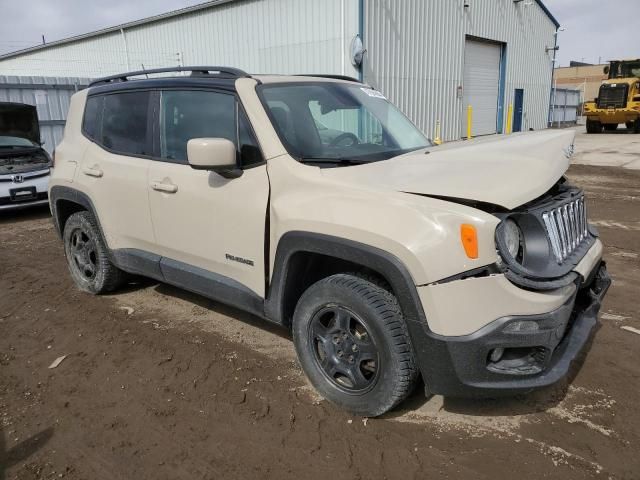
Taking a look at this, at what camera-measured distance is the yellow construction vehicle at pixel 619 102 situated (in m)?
24.4

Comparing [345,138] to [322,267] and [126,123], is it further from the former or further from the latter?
[126,123]

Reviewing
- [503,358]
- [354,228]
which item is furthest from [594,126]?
[354,228]

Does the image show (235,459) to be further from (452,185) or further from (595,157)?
(595,157)

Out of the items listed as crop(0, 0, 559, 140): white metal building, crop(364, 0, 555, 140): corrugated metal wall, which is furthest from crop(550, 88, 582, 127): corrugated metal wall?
crop(364, 0, 555, 140): corrugated metal wall

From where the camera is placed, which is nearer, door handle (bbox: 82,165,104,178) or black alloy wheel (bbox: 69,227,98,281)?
door handle (bbox: 82,165,104,178)

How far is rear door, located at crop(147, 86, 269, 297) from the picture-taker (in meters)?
3.14

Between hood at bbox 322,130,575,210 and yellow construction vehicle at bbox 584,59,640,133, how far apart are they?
83.2ft

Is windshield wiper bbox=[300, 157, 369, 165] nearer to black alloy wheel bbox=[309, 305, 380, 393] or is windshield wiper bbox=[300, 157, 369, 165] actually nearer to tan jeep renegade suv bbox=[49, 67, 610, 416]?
tan jeep renegade suv bbox=[49, 67, 610, 416]

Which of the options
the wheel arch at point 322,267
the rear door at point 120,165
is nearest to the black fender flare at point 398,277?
the wheel arch at point 322,267

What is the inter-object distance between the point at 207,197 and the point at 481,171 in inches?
67.3

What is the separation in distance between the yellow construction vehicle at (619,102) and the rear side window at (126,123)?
86.3 feet

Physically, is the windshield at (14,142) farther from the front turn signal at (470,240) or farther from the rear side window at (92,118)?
the front turn signal at (470,240)

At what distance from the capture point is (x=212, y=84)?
344cm

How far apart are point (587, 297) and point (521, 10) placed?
23.0 metres
